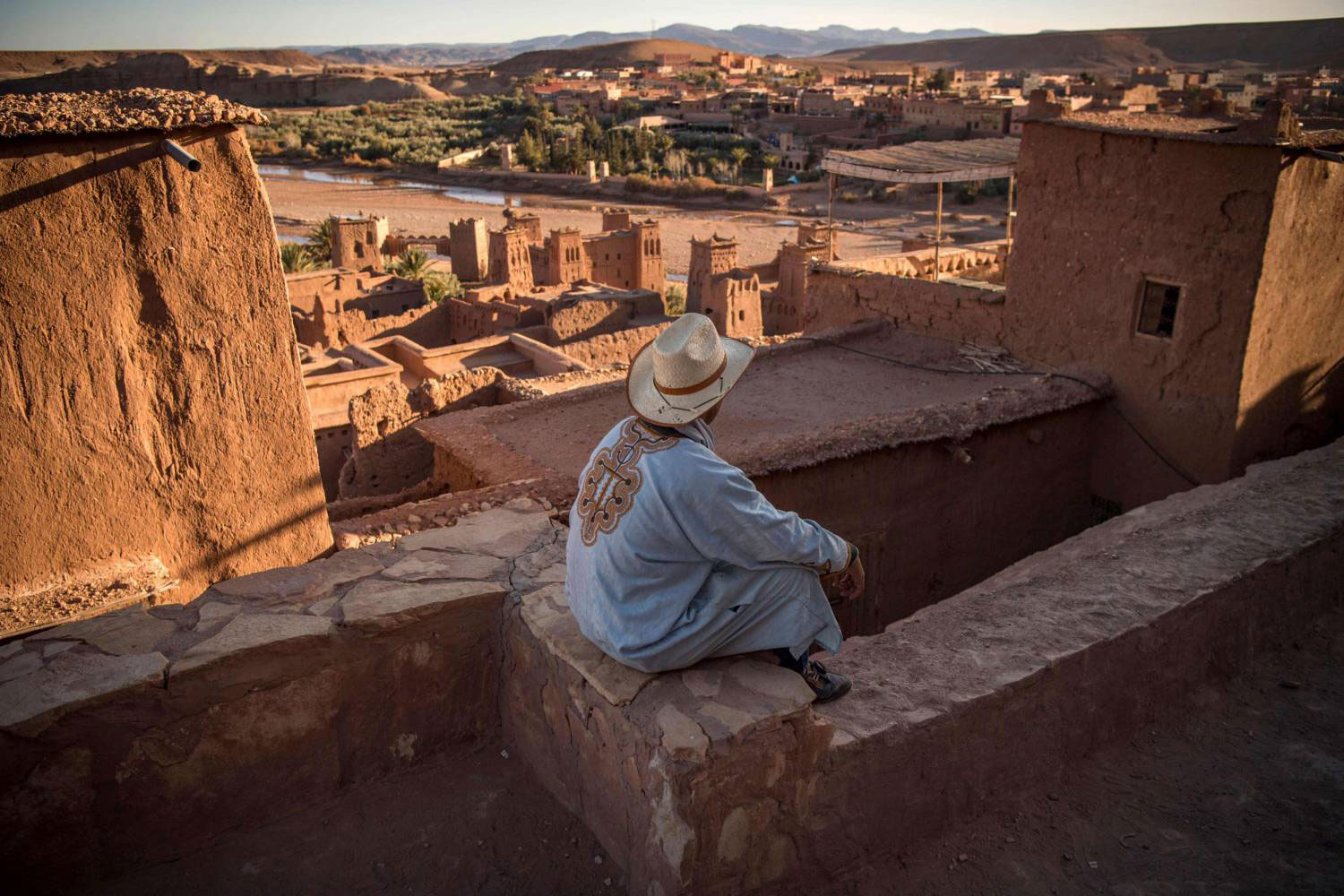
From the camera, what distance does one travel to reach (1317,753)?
12.2 feet

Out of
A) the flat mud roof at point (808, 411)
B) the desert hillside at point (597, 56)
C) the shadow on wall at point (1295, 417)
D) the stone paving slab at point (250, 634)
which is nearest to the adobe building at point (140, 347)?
the stone paving slab at point (250, 634)

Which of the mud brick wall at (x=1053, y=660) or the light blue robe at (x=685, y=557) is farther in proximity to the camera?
the mud brick wall at (x=1053, y=660)

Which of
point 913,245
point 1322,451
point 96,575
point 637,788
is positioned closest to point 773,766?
point 637,788

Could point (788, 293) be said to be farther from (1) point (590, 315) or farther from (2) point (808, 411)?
(2) point (808, 411)

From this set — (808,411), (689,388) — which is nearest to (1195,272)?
(808,411)

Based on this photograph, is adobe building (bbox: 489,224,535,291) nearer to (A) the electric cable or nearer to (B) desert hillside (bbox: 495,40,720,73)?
(A) the electric cable

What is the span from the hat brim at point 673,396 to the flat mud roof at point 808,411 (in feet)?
11.7

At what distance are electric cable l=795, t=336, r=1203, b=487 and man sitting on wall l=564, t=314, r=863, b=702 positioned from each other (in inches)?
260

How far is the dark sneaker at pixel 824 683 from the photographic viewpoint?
3.14m

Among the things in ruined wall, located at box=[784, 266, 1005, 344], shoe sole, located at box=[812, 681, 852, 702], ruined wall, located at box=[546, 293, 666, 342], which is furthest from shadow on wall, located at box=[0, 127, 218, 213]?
ruined wall, located at box=[546, 293, 666, 342]

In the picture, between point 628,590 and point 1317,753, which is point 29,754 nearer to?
point 628,590

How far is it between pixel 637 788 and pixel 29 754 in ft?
5.29

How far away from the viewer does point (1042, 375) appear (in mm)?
9281

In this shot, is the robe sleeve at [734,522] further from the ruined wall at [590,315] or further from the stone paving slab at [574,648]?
the ruined wall at [590,315]
